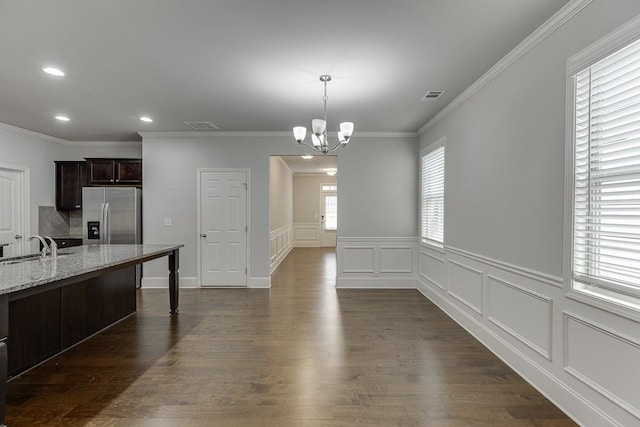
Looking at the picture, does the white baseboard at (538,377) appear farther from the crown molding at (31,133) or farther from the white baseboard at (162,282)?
the crown molding at (31,133)

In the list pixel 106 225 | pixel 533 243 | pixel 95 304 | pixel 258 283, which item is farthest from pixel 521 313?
pixel 106 225

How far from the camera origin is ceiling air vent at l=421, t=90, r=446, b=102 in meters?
3.72

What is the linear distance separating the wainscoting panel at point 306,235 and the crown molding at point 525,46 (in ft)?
27.5

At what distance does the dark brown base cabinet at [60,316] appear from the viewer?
2.62m

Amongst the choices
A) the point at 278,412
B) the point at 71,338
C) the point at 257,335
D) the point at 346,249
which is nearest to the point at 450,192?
the point at 346,249

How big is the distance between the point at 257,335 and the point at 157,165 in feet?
11.9

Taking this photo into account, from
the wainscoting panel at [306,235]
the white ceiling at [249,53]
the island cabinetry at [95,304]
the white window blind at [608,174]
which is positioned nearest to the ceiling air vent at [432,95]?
the white ceiling at [249,53]

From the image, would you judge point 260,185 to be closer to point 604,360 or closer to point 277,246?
point 277,246

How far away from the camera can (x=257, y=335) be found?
352cm

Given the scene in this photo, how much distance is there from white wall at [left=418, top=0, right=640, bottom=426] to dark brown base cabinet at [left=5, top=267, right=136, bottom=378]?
3395mm

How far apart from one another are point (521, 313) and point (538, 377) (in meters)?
0.47

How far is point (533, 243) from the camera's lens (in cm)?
254

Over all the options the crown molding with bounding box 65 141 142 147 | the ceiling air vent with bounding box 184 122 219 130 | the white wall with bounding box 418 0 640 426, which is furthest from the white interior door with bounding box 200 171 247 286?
the white wall with bounding box 418 0 640 426

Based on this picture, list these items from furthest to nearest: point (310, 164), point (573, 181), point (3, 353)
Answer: point (310, 164), point (573, 181), point (3, 353)
